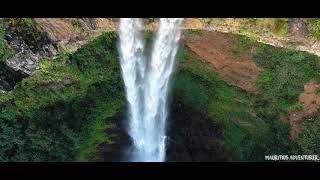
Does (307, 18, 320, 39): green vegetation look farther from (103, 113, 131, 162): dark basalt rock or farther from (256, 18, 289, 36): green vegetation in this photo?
(103, 113, 131, 162): dark basalt rock

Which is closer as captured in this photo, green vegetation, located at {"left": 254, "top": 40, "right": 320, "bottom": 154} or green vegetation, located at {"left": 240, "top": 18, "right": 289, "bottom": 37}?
green vegetation, located at {"left": 240, "top": 18, "right": 289, "bottom": 37}

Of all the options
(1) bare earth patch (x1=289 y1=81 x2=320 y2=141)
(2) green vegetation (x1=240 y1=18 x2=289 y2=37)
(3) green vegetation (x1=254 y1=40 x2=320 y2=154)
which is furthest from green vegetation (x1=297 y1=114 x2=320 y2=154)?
(2) green vegetation (x1=240 y1=18 x2=289 y2=37)

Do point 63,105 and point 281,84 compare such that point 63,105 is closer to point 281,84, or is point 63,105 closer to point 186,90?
point 186,90

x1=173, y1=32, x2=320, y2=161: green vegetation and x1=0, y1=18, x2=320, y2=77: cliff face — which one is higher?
x1=0, y1=18, x2=320, y2=77: cliff face

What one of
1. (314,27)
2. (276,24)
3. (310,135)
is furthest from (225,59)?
(310,135)

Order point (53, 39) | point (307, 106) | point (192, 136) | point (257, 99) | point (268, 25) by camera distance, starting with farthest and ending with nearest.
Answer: point (192, 136)
point (257, 99)
point (307, 106)
point (53, 39)
point (268, 25)
